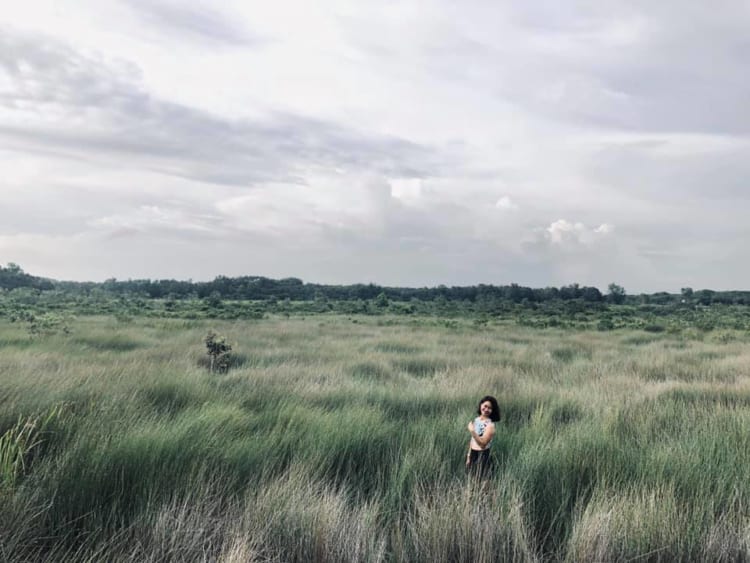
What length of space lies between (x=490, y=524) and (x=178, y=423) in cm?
330

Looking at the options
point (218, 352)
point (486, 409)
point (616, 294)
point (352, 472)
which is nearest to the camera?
point (486, 409)

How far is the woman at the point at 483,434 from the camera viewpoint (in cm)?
404

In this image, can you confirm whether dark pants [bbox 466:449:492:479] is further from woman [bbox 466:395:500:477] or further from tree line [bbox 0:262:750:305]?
tree line [bbox 0:262:750:305]

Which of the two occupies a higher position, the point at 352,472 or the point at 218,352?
the point at 218,352

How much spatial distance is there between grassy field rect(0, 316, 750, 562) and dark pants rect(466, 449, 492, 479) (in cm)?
10

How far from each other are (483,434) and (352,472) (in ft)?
4.37

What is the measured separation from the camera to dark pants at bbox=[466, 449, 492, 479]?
414 centimetres

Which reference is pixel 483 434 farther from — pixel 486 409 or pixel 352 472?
pixel 352 472

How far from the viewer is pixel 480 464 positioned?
4.11 meters

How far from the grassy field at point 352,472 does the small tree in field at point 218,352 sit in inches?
91.3

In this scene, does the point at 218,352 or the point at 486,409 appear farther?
the point at 218,352

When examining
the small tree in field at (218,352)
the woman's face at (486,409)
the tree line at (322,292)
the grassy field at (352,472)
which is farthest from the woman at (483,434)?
the tree line at (322,292)

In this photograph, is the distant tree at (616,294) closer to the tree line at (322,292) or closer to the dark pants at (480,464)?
the tree line at (322,292)

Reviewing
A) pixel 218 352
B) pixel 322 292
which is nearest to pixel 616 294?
pixel 322 292
